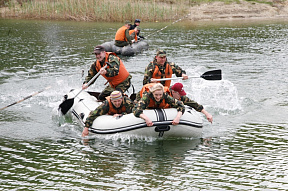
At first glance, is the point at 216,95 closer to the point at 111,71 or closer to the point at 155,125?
the point at 111,71

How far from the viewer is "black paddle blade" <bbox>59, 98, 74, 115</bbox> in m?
9.90

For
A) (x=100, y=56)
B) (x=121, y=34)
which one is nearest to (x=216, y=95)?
(x=100, y=56)


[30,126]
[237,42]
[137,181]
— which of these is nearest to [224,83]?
[30,126]

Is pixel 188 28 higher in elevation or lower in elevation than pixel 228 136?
higher

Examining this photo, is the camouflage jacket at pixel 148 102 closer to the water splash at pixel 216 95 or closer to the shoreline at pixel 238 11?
the water splash at pixel 216 95

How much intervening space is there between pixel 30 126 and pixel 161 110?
121 inches

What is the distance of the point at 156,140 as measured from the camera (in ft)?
28.4

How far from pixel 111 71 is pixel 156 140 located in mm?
1900

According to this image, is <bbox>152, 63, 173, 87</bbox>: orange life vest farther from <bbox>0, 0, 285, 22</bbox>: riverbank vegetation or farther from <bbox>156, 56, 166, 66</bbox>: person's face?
<bbox>0, 0, 285, 22</bbox>: riverbank vegetation

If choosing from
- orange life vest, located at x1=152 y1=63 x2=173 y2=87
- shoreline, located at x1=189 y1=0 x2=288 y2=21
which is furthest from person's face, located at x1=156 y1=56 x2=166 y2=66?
shoreline, located at x1=189 y1=0 x2=288 y2=21

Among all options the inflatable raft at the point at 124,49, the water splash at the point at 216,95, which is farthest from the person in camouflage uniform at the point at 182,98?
the inflatable raft at the point at 124,49

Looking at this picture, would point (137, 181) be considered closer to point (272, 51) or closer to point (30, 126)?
point (30, 126)

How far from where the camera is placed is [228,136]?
896 cm

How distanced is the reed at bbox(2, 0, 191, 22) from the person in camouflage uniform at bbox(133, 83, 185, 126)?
62.9ft
